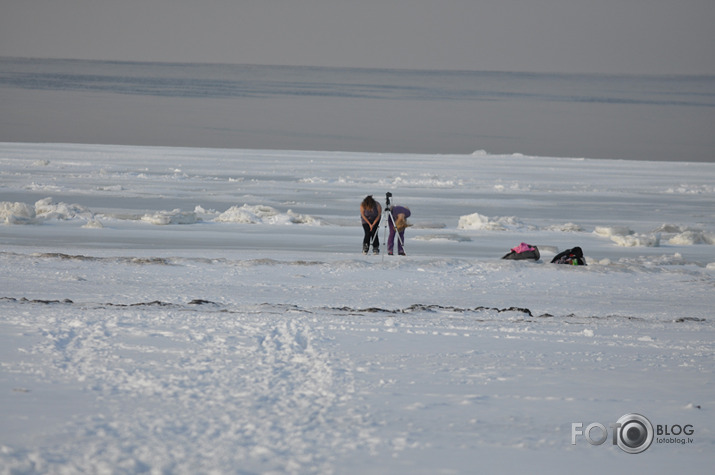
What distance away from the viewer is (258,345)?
6367 millimetres

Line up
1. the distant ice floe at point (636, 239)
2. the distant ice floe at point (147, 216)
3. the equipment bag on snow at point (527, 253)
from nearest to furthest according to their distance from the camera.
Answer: the equipment bag on snow at point (527, 253)
the distant ice floe at point (636, 239)
the distant ice floe at point (147, 216)

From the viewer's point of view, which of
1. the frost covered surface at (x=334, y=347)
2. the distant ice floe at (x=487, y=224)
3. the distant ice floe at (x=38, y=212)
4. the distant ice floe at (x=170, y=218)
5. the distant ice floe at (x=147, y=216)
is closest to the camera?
the frost covered surface at (x=334, y=347)

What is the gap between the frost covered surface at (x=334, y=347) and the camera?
4426 mm

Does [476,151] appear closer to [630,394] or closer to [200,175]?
[200,175]

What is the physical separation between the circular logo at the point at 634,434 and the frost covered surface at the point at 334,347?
0.30 ft

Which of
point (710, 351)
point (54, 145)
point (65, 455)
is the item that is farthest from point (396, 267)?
point (54, 145)

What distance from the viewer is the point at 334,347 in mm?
6469

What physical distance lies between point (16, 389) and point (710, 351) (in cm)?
537

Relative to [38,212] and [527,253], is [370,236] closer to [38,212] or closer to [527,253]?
[527,253]

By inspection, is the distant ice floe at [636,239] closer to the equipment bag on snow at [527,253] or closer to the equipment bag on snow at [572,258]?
the equipment bag on snow at [572,258]

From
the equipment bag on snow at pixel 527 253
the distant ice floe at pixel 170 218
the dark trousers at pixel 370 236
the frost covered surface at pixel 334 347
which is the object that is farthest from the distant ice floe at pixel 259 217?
the equipment bag on snow at pixel 527 253

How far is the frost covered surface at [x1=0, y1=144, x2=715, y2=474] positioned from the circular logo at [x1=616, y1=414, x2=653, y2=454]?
9 centimetres

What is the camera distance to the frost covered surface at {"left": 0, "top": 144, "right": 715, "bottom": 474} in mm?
4426

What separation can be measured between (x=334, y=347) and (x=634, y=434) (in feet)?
8.04
